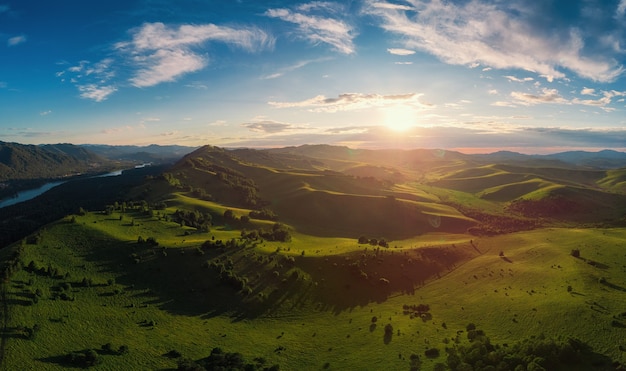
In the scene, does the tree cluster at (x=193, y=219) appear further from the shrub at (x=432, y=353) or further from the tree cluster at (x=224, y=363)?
the shrub at (x=432, y=353)

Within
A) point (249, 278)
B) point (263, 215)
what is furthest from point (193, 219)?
point (249, 278)

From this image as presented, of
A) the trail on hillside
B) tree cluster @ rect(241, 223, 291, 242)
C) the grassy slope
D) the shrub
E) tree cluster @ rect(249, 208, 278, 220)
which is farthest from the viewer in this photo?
tree cluster @ rect(249, 208, 278, 220)

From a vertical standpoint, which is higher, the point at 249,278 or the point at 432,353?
the point at 249,278

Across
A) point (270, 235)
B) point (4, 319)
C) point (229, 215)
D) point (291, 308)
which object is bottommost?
point (291, 308)

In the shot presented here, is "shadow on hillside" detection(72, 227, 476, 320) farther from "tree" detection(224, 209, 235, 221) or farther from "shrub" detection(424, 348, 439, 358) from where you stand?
"tree" detection(224, 209, 235, 221)

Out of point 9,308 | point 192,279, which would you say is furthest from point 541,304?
point 9,308

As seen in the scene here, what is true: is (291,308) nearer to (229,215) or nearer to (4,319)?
(4,319)

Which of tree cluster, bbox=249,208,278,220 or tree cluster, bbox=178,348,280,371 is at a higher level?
tree cluster, bbox=249,208,278,220

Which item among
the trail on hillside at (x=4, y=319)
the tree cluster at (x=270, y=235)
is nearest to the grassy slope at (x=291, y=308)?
the trail on hillside at (x=4, y=319)

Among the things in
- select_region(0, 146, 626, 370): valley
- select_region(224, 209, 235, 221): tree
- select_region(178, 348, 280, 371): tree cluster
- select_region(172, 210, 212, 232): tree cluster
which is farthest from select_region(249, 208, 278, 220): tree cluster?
select_region(178, 348, 280, 371): tree cluster
